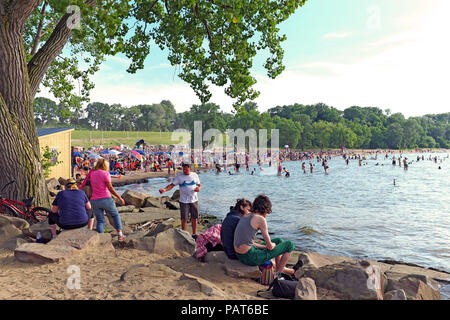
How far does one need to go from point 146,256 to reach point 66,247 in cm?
151

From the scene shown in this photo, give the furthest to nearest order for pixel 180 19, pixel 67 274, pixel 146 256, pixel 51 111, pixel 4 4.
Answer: pixel 51 111 < pixel 180 19 < pixel 4 4 < pixel 146 256 < pixel 67 274

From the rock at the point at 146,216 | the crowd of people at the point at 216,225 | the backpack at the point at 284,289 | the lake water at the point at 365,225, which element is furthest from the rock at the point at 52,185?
the backpack at the point at 284,289

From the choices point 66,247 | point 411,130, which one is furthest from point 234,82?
point 411,130

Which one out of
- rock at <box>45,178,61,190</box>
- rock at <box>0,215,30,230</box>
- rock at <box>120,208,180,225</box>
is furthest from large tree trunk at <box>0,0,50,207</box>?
rock at <box>45,178,61,190</box>

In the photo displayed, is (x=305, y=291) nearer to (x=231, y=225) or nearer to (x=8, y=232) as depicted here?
(x=231, y=225)

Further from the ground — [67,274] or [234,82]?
[234,82]

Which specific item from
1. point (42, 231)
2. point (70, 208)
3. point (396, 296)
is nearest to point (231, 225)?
point (396, 296)

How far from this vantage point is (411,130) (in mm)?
157000

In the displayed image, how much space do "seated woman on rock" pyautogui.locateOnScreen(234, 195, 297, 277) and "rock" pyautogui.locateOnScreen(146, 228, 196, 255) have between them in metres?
1.91

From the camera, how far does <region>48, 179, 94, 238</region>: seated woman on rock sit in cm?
684

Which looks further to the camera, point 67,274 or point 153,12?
point 153,12

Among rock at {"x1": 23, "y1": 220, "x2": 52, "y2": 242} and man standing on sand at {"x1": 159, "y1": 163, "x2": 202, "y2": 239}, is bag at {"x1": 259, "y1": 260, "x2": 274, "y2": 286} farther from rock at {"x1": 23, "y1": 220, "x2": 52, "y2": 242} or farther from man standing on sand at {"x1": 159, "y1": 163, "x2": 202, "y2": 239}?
rock at {"x1": 23, "y1": 220, "x2": 52, "y2": 242}
